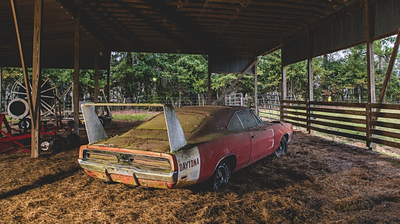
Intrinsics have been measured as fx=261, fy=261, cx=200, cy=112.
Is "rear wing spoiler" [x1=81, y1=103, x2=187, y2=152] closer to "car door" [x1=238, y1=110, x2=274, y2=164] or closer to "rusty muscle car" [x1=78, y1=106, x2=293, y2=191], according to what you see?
"rusty muscle car" [x1=78, y1=106, x2=293, y2=191]

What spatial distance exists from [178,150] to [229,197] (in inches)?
37.8

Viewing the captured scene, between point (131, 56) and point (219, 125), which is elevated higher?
point (131, 56)

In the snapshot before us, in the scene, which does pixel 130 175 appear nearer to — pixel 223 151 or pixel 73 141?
pixel 223 151

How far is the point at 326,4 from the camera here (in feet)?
25.3

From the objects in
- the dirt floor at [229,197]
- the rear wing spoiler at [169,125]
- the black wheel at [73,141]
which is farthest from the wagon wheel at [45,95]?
the rear wing spoiler at [169,125]

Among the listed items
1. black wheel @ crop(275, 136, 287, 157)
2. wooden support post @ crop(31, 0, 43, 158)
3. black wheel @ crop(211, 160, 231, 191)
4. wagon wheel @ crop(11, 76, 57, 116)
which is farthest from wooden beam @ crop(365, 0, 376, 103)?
wagon wheel @ crop(11, 76, 57, 116)

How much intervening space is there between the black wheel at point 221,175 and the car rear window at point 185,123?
65 cm

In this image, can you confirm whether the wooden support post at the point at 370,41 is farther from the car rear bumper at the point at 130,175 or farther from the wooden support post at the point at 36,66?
the wooden support post at the point at 36,66

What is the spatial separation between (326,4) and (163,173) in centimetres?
743

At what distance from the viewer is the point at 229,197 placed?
3.33 m

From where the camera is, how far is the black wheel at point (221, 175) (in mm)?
3523

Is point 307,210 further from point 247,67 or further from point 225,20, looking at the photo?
point 247,67

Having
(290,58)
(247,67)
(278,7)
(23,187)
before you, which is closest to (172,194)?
(23,187)

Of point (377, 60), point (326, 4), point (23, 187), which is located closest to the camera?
point (23, 187)
